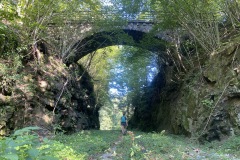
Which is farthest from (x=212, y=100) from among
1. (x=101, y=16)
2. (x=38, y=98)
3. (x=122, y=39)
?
(x=101, y=16)

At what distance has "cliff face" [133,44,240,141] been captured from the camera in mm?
7808

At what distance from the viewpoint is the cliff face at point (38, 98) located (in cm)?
848

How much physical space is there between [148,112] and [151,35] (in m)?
7.96

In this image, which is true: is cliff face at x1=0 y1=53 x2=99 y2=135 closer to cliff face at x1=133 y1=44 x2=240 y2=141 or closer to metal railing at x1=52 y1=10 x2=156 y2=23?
metal railing at x1=52 y1=10 x2=156 y2=23

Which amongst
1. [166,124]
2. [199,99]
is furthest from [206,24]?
[166,124]

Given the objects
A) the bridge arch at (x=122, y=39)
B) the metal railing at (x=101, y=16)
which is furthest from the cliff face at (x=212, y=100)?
the metal railing at (x=101, y=16)

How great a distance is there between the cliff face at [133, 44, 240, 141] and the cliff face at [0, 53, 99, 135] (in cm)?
548

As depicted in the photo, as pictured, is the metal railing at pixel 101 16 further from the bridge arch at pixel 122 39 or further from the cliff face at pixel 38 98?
the cliff face at pixel 38 98

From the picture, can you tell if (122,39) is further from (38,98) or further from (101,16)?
(38,98)

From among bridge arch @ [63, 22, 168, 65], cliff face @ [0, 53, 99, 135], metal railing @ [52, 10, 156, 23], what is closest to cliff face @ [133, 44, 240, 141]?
bridge arch @ [63, 22, 168, 65]

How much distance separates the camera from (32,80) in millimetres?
9836

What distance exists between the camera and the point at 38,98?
32.3 ft

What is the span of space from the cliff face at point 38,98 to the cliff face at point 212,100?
5477 mm

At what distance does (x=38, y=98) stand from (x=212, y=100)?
710 cm
